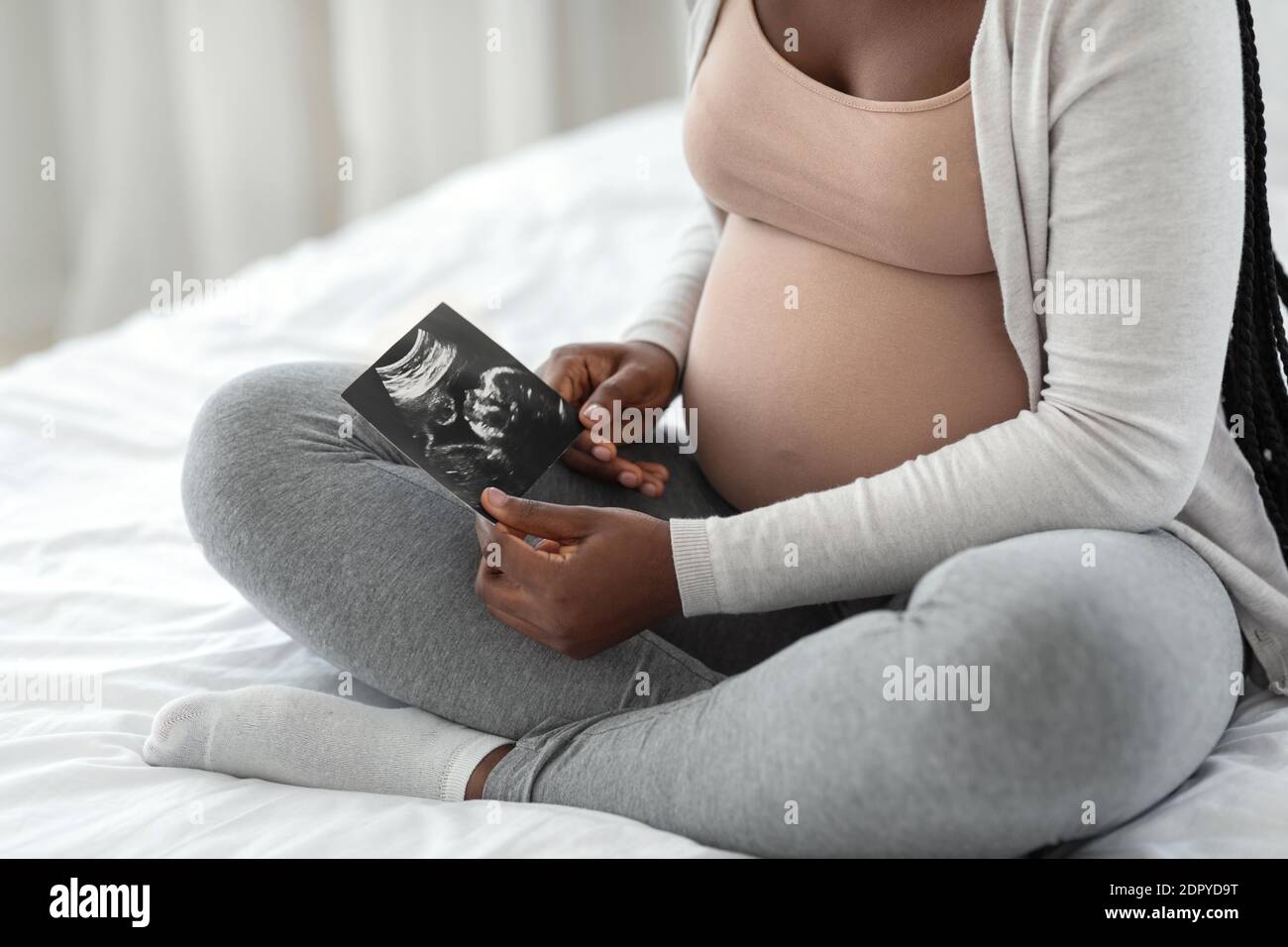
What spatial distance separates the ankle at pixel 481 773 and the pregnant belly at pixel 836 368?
0.27 meters

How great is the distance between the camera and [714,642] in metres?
0.83

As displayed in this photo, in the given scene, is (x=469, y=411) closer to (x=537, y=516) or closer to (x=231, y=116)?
(x=537, y=516)

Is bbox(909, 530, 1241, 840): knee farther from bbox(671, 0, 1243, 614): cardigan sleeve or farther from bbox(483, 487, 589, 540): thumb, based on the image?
bbox(483, 487, 589, 540): thumb

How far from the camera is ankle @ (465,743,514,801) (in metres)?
0.73

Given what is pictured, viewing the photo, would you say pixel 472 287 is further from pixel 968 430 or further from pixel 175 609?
pixel 968 430

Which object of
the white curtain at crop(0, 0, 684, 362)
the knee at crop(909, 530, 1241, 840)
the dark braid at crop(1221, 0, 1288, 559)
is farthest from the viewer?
the white curtain at crop(0, 0, 684, 362)

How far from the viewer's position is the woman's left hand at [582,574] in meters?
0.71

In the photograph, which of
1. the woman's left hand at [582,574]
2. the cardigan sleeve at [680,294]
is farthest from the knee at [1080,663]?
the cardigan sleeve at [680,294]

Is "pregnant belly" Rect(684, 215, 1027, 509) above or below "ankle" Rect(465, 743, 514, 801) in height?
above

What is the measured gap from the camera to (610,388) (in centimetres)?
89

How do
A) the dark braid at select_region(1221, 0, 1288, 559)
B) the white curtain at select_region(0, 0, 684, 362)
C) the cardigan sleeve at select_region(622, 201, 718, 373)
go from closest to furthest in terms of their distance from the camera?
the dark braid at select_region(1221, 0, 1288, 559) → the cardigan sleeve at select_region(622, 201, 718, 373) → the white curtain at select_region(0, 0, 684, 362)

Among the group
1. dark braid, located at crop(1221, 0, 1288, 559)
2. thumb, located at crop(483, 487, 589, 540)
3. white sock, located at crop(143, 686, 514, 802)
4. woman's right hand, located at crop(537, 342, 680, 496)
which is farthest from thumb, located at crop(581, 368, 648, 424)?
dark braid, located at crop(1221, 0, 1288, 559)

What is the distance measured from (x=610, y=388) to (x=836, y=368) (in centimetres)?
18
